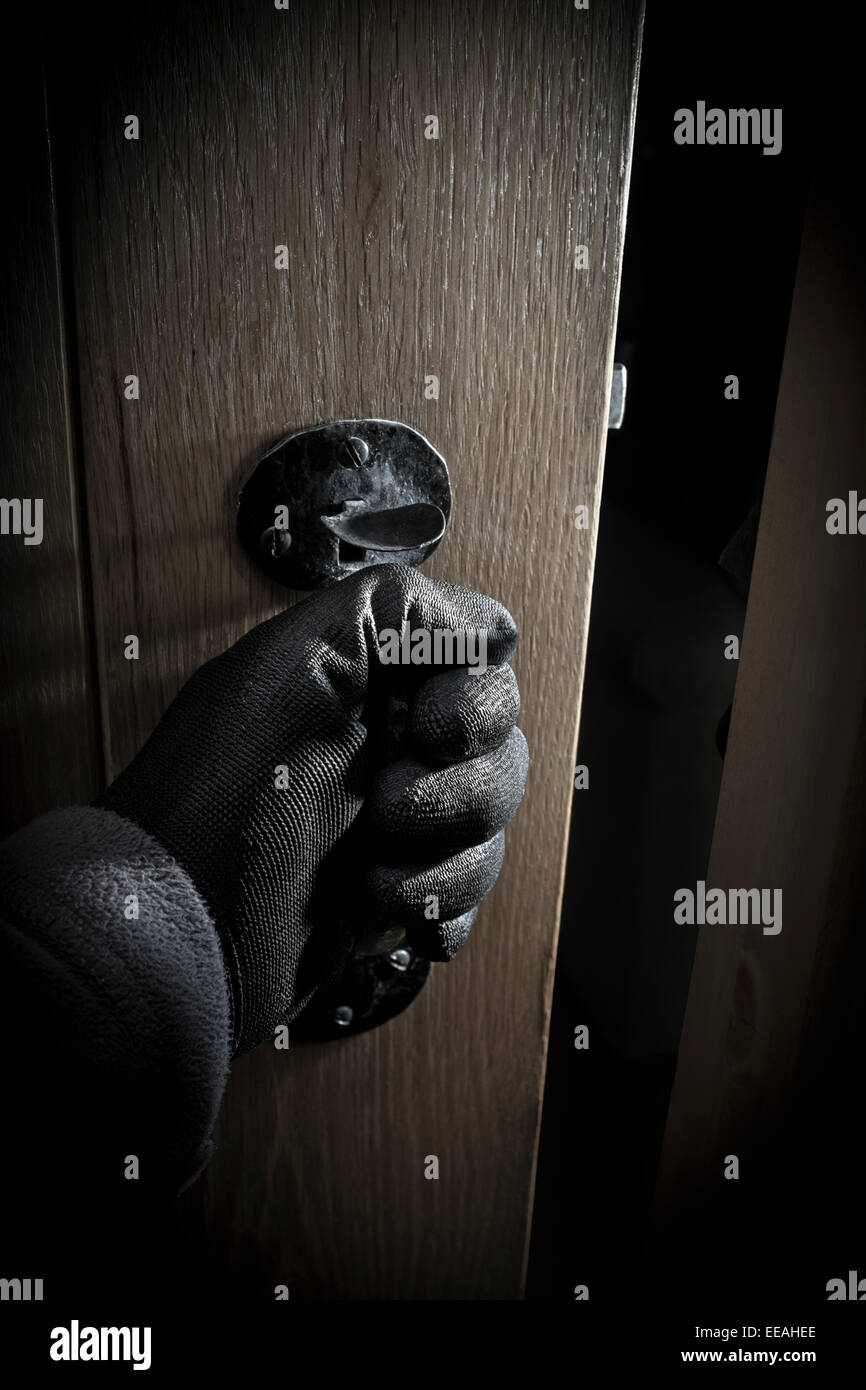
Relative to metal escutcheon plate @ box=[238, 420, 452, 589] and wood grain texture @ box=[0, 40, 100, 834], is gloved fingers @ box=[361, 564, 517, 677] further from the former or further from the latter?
wood grain texture @ box=[0, 40, 100, 834]

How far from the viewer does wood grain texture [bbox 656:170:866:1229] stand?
0.63 metres

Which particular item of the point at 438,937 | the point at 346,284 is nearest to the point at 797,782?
the point at 438,937

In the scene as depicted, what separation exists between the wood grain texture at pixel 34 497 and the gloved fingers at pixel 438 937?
22cm

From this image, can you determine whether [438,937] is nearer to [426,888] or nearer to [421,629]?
[426,888]

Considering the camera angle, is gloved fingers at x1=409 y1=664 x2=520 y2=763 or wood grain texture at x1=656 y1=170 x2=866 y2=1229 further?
wood grain texture at x1=656 y1=170 x2=866 y2=1229

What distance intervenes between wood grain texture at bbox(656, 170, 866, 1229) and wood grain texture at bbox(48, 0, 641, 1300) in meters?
0.25

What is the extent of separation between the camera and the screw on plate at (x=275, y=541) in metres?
0.45

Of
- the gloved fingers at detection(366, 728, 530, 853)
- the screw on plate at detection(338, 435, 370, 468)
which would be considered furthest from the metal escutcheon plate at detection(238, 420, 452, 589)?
the gloved fingers at detection(366, 728, 530, 853)

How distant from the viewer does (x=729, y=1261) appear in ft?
2.94

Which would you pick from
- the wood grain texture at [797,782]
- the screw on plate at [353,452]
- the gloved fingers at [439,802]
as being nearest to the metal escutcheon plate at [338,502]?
the screw on plate at [353,452]

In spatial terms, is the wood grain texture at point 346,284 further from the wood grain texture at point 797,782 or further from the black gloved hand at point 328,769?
the wood grain texture at point 797,782
